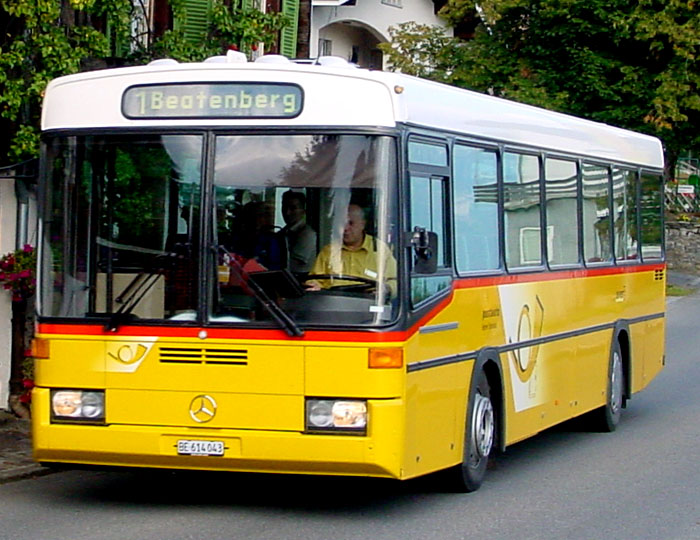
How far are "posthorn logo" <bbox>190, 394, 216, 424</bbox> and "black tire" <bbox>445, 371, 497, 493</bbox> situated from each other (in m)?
2.02

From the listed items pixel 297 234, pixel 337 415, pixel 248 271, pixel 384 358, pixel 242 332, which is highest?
pixel 297 234

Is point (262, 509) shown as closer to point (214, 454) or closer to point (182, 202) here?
point (214, 454)

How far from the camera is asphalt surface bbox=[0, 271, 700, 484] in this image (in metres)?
11.2

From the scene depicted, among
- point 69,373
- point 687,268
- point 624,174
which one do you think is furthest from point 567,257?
point 687,268

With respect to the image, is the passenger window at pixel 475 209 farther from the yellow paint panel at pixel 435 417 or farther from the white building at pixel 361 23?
the white building at pixel 361 23

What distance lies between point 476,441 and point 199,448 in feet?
7.63

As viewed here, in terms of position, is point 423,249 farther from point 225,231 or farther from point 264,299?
point 225,231

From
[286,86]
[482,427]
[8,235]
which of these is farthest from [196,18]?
[286,86]

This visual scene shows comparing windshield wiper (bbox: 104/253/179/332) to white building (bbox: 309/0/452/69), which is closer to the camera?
windshield wiper (bbox: 104/253/179/332)

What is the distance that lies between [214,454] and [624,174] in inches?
289

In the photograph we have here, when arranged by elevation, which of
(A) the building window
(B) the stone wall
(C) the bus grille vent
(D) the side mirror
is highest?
(A) the building window

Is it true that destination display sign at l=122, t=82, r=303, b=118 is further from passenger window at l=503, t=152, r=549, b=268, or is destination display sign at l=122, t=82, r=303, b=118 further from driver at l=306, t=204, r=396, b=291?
passenger window at l=503, t=152, r=549, b=268

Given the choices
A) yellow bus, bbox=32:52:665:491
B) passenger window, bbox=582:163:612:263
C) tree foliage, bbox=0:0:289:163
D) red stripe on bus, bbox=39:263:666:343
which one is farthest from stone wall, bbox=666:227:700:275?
red stripe on bus, bbox=39:263:666:343

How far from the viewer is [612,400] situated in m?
14.6
